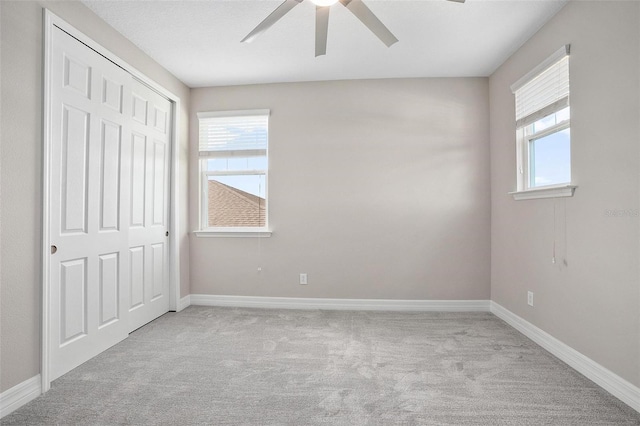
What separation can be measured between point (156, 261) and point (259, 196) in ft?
4.24

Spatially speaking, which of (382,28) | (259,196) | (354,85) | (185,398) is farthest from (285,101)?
(185,398)

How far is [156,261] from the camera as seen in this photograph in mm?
3438

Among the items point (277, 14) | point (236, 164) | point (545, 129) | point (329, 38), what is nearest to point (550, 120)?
point (545, 129)

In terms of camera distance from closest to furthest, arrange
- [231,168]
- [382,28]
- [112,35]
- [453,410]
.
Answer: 1. [453,410]
2. [382,28]
3. [112,35]
4. [231,168]

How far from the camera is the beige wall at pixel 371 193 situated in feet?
12.1

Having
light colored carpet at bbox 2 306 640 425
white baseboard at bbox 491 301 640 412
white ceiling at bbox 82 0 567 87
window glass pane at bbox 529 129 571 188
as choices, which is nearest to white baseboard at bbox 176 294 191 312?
light colored carpet at bbox 2 306 640 425

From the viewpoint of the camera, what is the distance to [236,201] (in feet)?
13.0

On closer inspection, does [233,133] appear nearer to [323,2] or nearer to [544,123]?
[323,2]

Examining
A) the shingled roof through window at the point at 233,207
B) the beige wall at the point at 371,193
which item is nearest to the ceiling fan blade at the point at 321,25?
the beige wall at the point at 371,193

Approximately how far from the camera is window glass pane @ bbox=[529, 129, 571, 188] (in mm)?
2494

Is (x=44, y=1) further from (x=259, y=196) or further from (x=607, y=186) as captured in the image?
(x=607, y=186)

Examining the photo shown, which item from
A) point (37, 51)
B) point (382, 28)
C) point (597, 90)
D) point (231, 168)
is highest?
point (382, 28)

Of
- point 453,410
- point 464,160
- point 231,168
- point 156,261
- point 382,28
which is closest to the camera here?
point 453,410

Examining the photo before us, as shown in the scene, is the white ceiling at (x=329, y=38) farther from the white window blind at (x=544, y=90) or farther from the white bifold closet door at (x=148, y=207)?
the white bifold closet door at (x=148, y=207)
